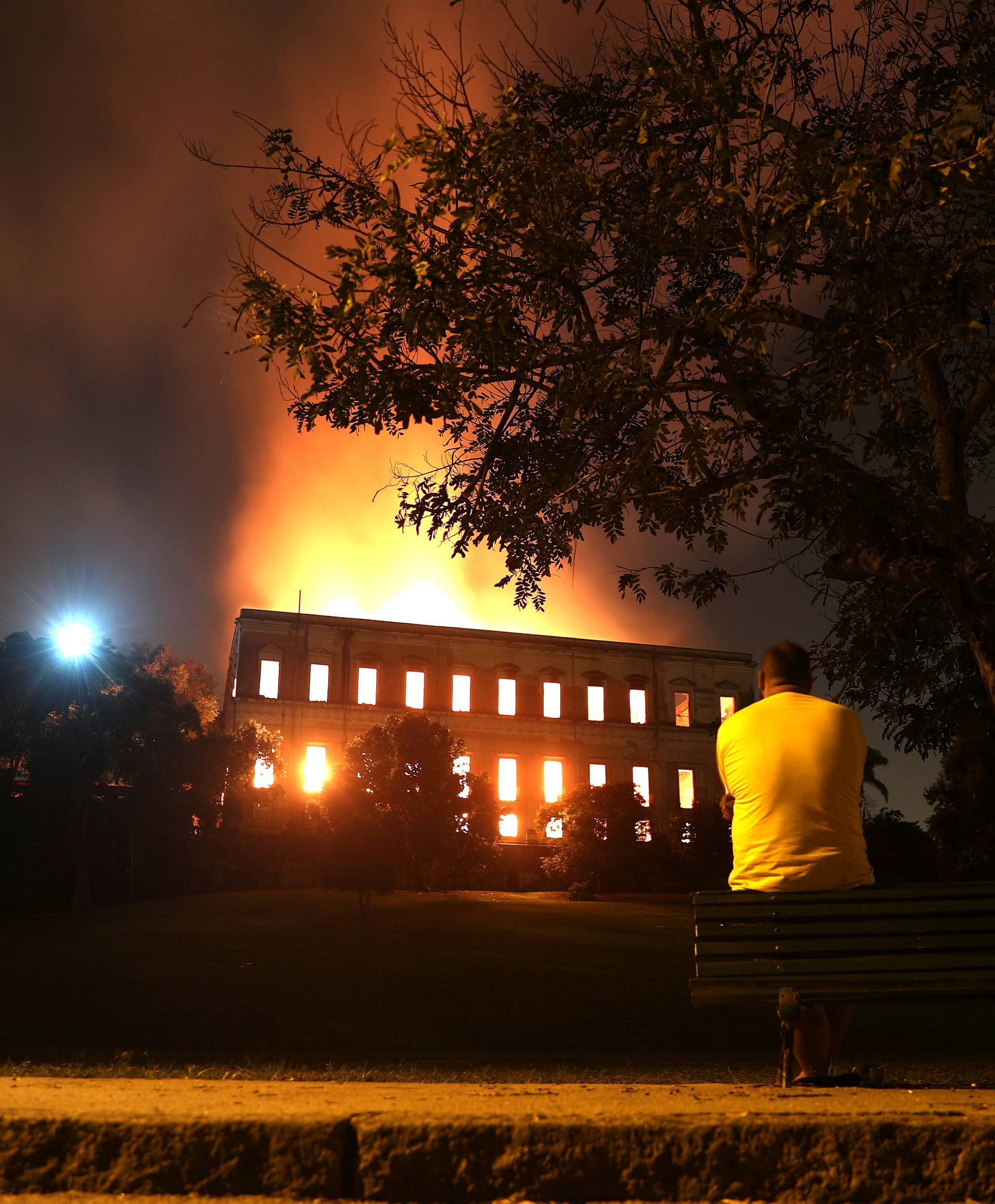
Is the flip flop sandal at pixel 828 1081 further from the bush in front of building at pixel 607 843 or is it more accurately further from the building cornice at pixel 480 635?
the building cornice at pixel 480 635

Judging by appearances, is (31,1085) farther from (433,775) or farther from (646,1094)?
(433,775)

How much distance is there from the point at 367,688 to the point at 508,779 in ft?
30.0

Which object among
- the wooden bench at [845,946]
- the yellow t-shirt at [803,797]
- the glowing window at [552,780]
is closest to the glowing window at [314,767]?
the glowing window at [552,780]

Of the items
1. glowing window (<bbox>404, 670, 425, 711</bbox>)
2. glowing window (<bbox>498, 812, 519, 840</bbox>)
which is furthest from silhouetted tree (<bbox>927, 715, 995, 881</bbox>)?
glowing window (<bbox>404, 670, 425, 711</bbox>)

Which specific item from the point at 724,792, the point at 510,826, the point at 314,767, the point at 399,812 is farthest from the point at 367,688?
the point at 724,792

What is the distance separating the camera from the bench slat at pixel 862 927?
189 inches

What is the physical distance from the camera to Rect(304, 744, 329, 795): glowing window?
186 ft

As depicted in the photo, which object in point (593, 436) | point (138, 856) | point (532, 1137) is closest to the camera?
point (532, 1137)

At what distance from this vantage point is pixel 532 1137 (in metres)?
3.19

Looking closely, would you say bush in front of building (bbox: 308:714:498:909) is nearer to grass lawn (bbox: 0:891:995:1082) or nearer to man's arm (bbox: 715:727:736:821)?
grass lawn (bbox: 0:891:995:1082)

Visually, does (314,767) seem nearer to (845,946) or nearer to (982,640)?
(982,640)

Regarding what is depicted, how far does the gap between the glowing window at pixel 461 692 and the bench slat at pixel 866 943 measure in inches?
2204

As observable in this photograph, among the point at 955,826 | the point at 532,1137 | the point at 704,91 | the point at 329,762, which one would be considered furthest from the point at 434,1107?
the point at 329,762

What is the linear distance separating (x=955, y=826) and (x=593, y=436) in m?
21.4
